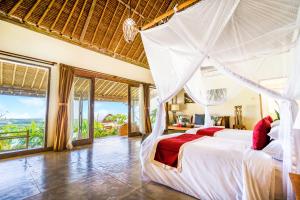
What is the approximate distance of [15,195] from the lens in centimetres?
195

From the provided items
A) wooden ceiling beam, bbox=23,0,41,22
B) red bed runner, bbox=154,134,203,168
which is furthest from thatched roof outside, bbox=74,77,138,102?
red bed runner, bbox=154,134,203,168

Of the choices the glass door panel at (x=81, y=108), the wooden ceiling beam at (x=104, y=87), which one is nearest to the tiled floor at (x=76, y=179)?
the glass door panel at (x=81, y=108)

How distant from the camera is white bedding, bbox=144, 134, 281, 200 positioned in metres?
1.48

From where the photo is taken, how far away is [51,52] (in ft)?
14.1

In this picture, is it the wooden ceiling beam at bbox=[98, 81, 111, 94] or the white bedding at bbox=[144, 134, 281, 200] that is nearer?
the white bedding at bbox=[144, 134, 281, 200]

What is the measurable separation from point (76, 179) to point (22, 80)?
5.50 meters

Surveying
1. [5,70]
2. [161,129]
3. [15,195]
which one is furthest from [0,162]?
[5,70]

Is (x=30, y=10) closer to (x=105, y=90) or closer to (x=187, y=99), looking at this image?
(x=105, y=90)

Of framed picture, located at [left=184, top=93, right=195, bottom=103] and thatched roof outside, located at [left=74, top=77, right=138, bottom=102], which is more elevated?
thatched roof outside, located at [left=74, top=77, right=138, bottom=102]

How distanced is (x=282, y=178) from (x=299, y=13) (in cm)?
169

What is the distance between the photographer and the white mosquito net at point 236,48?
5.15ft

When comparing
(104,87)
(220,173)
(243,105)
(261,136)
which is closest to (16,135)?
(104,87)

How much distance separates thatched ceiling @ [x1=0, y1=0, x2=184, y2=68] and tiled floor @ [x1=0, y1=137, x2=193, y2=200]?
10.8 feet

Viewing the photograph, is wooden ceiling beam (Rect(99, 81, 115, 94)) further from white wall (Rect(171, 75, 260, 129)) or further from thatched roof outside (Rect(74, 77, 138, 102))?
white wall (Rect(171, 75, 260, 129))
